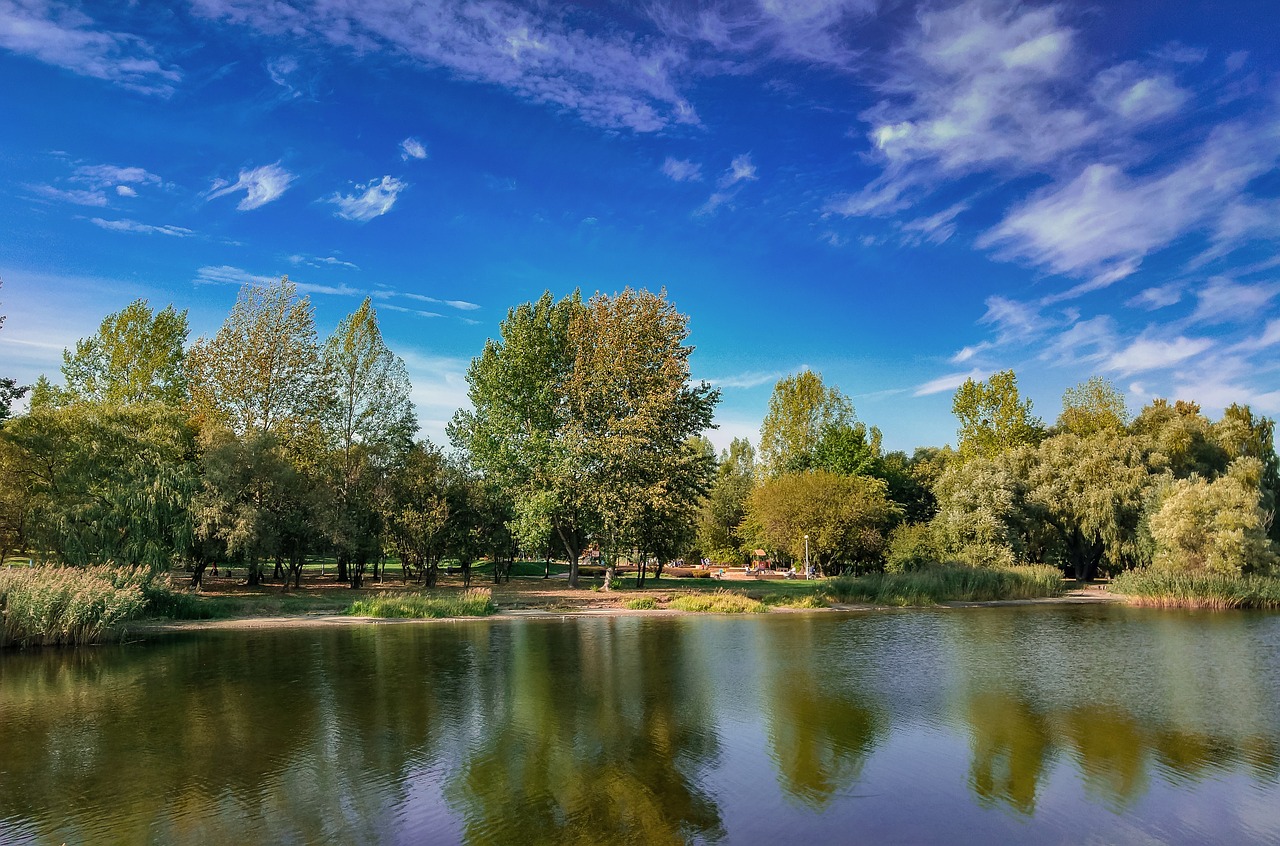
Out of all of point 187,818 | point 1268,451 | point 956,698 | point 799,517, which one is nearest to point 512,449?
point 799,517

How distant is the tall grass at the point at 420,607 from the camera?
35188 millimetres

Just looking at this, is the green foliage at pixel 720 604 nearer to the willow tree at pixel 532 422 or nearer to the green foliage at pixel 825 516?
the willow tree at pixel 532 422

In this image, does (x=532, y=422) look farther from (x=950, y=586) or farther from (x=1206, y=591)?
(x=1206, y=591)

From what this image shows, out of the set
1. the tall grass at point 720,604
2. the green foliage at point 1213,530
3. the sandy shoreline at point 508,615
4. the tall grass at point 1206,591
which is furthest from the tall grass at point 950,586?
the tall grass at point 720,604

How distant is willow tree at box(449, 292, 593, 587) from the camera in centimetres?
4309

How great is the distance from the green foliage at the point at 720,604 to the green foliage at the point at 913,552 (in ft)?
46.6

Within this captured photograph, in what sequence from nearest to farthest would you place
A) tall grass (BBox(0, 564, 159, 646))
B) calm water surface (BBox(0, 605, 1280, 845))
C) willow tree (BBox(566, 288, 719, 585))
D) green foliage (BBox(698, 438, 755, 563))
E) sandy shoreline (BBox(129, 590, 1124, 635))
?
calm water surface (BBox(0, 605, 1280, 845)), tall grass (BBox(0, 564, 159, 646)), sandy shoreline (BBox(129, 590, 1124, 635)), willow tree (BBox(566, 288, 719, 585)), green foliage (BBox(698, 438, 755, 563))

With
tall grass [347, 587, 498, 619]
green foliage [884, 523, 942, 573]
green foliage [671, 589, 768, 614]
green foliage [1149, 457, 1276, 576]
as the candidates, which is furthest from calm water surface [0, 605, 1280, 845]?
green foliage [884, 523, 942, 573]

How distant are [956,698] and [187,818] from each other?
51.1 feet

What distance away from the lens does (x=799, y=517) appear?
183 ft

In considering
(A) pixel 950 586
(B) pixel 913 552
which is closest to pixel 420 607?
(A) pixel 950 586

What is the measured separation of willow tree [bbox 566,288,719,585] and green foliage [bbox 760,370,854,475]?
28.6m

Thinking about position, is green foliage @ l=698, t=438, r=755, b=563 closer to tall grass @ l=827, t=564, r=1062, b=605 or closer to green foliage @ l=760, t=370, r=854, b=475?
green foliage @ l=760, t=370, r=854, b=475

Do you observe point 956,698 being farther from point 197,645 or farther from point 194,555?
point 194,555
